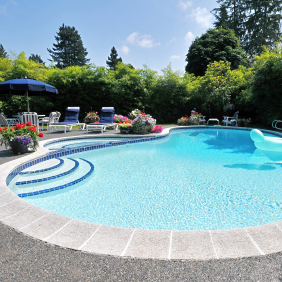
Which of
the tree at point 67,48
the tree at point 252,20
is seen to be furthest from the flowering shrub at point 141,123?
the tree at point 67,48

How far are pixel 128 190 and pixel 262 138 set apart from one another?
463 centimetres

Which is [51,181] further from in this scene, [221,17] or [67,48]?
[67,48]

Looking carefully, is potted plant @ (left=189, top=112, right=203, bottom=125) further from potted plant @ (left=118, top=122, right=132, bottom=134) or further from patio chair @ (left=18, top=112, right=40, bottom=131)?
patio chair @ (left=18, top=112, right=40, bottom=131)

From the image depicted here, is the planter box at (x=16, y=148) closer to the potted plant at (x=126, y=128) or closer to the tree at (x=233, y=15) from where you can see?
the potted plant at (x=126, y=128)

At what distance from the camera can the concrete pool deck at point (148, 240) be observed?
5.90ft

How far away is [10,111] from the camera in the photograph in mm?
14000

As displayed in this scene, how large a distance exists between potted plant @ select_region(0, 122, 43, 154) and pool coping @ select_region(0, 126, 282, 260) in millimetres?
3499

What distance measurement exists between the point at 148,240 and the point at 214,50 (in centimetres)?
2610

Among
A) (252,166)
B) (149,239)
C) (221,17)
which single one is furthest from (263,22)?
(149,239)

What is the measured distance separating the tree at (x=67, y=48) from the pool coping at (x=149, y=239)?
40834 millimetres

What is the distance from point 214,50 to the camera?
79.6 feet

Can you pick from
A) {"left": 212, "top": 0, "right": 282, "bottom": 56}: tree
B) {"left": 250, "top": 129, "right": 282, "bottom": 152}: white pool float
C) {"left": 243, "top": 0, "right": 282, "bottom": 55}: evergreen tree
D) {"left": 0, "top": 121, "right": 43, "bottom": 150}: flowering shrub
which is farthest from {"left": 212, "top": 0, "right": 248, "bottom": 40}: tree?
{"left": 0, "top": 121, "right": 43, "bottom": 150}: flowering shrub

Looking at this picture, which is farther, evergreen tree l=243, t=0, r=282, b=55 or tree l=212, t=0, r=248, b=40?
tree l=212, t=0, r=248, b=40

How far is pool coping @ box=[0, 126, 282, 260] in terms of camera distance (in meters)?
1.81
